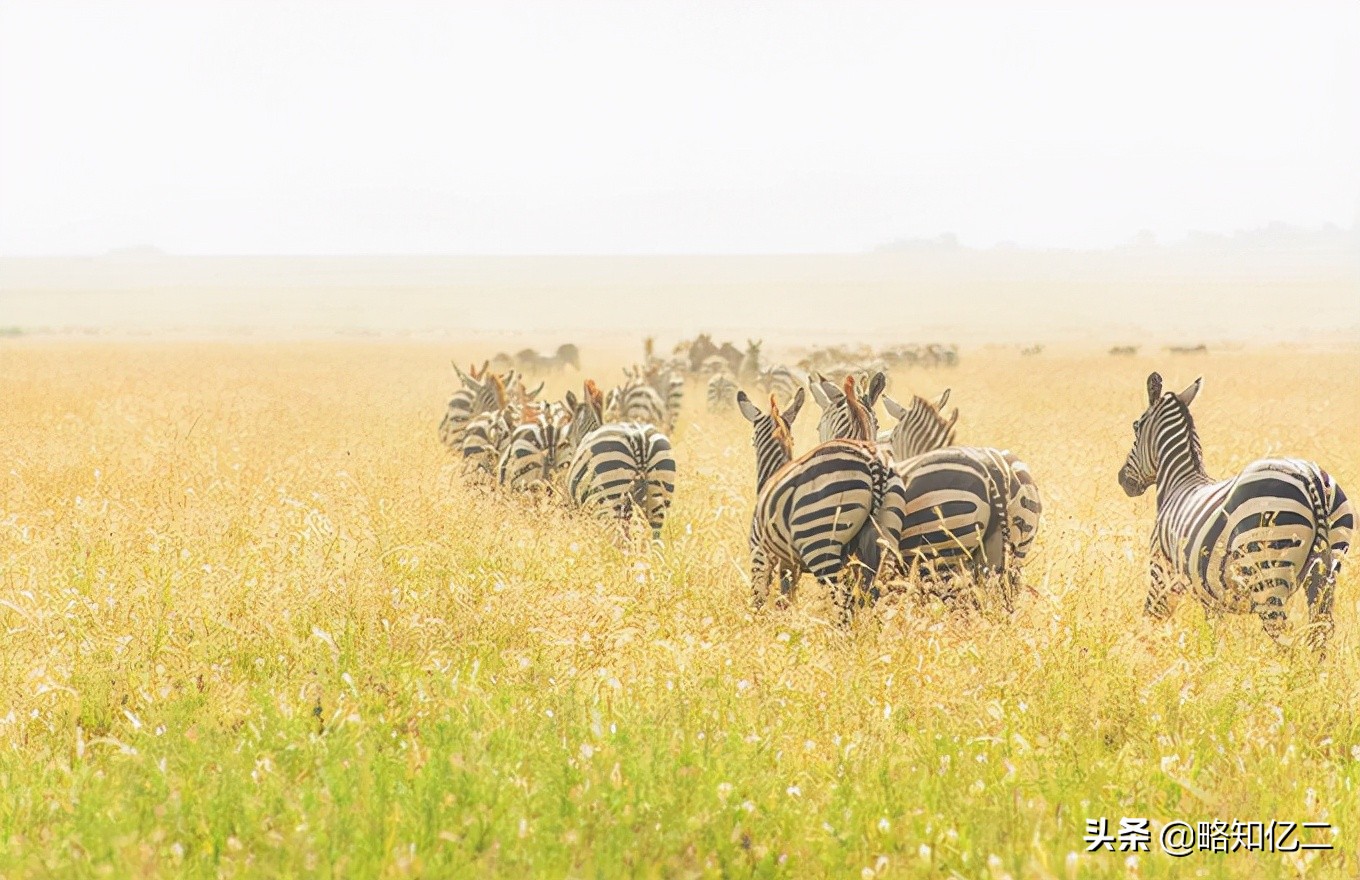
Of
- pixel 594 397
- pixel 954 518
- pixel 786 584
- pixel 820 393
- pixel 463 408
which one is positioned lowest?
pixel 786 584

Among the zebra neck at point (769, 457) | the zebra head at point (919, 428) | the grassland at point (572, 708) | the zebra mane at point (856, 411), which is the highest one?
the zebra mane at point (856, 411)

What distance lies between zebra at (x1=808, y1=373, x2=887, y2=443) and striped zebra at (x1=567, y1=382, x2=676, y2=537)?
4.29ft

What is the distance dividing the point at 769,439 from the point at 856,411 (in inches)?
42.4

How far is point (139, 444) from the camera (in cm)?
1357

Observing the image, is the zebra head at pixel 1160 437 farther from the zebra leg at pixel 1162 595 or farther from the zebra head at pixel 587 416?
the zebra head at pixel 587 416

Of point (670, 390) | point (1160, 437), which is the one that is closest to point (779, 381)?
point (670, 390)

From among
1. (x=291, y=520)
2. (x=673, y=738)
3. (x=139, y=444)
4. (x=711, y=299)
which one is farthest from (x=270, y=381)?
(x=711, y=299)

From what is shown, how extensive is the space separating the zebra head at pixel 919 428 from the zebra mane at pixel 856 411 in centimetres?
91

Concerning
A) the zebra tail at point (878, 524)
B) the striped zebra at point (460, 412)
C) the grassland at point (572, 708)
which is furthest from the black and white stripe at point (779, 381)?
the zebra tail at point (878, 524)

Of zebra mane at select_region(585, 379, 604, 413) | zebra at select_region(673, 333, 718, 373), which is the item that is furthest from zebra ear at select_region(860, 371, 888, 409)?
zebra at select_region(673, 333, 718, 373)

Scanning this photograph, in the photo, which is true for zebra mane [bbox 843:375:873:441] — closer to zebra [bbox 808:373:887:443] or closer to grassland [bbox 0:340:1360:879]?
zebra [bbox 808:373:887:443]

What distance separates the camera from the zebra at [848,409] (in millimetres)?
7570

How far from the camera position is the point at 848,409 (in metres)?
7.79

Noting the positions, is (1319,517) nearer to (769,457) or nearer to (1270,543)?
(1270,543)
